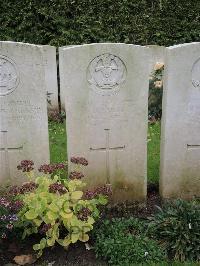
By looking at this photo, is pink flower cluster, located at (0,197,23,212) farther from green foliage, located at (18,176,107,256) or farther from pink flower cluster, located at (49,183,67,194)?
pink flower cluster, located at (49,183,67,194)

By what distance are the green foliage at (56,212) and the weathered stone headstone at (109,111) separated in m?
0.71

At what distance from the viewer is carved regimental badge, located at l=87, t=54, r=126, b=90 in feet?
14.5

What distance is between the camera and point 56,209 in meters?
3.83

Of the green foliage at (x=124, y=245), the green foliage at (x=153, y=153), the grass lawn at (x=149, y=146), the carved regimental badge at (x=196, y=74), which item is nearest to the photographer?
the green foliage at (x=124, y=245)

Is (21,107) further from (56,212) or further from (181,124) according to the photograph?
(181,124)

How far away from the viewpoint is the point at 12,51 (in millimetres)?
4422

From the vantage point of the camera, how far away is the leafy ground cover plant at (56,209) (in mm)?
3850

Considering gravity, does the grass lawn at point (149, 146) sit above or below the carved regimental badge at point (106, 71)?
below

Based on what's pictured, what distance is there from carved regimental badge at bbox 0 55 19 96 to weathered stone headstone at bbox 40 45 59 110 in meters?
3.40

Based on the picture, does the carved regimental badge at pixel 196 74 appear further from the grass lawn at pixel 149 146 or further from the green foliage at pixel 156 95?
the green foliage at pixel 156 95

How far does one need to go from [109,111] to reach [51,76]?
3681mm

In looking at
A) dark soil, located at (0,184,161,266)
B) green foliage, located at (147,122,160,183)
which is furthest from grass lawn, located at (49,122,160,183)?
dark soil, located at (0,184,161,266)

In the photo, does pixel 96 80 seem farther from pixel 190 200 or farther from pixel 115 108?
pixel 190 200

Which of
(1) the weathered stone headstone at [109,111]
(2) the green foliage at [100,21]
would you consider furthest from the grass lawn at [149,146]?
(2) the green foliage at [100,21]
